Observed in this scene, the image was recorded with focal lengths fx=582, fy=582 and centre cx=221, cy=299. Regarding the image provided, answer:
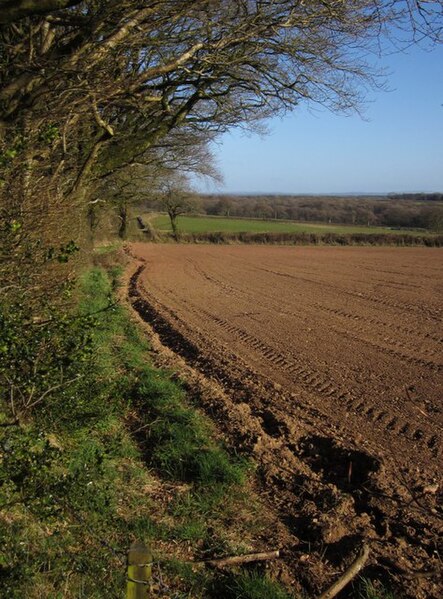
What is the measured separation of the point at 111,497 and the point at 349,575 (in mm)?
1954

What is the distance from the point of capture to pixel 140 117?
46.4ft

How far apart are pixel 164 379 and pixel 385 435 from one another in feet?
11.5

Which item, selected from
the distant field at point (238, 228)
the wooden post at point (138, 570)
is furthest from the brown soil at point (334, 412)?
A: the distant field at point (238, 228)

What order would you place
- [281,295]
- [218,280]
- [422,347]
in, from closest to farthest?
1. [422,347]
2. [281,295]
3. [218,280]

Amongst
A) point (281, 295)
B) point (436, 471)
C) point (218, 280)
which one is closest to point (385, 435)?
point (436, 471)

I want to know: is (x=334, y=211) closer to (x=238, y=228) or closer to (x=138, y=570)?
(x=238, y=228)

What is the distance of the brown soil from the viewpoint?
4.48m

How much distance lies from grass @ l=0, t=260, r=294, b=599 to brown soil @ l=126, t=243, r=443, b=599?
44 cm

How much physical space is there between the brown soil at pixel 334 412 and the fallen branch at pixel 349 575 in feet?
0.24

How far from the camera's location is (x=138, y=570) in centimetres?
243

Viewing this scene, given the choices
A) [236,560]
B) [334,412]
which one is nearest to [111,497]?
[236,560]

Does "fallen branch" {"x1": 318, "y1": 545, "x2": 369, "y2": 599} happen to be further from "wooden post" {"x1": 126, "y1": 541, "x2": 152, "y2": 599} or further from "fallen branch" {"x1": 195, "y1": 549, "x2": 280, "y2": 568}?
"wooden post" {"x1": 126, "y1": 541, "x2": 152, "y2": 599}

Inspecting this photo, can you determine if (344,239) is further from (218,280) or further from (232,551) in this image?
(232,551)

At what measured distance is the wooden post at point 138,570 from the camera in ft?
7.95
